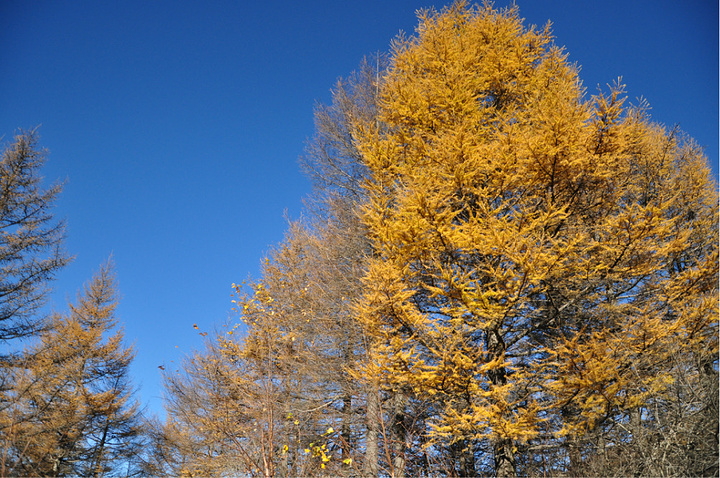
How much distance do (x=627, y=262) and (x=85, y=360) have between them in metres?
15.7

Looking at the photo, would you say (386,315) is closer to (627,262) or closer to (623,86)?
(627,262)

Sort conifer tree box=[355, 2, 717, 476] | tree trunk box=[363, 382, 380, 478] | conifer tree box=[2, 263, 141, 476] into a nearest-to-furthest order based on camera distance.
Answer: conifer tree box=[355, 2, 717, 476], tree trunk box=[363, 382, 380, 478], conifer tree box=[2, 263, 141, 476]

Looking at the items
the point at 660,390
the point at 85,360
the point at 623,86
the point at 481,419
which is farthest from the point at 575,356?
the point at 85,360

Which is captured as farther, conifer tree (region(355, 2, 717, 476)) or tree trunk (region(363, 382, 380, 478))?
tree trunk (region(363, 382, 380, 478))

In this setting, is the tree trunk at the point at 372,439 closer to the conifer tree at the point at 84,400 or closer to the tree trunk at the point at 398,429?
the tree trunk at the point at 398,429

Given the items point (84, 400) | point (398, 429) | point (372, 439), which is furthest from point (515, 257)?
point (84, 400)

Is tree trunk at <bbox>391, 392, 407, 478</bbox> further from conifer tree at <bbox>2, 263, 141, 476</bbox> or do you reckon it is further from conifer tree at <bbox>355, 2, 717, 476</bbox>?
conifer tree at <bbox>2, 263, 141, 476</bbox>

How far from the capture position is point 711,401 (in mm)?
3842

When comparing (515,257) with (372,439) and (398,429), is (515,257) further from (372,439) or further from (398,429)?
(398,429)

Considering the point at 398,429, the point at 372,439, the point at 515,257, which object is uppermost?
the point at 515,257

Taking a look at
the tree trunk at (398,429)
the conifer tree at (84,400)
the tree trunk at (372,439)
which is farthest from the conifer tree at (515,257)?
the conifer tree at (84,400)

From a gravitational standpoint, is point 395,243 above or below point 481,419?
above

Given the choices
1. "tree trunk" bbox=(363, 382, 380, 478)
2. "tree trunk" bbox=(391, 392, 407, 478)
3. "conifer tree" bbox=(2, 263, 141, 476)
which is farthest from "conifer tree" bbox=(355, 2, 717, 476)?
"conifer tree" bbox=(2, 263, 141, 476)

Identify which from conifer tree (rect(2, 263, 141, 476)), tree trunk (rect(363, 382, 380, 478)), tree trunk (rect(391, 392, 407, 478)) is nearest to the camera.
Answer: tree trunk (rect(391, 392, 407, 478))
